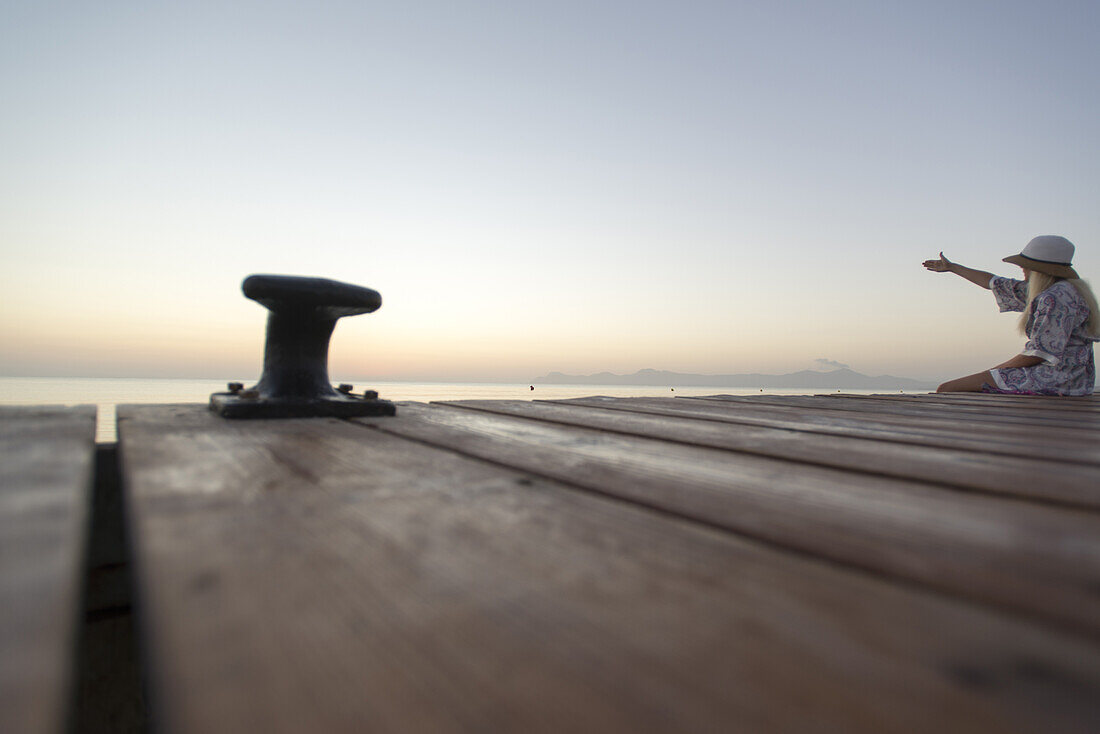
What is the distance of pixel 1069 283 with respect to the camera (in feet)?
12.5

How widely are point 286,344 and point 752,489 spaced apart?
130cm

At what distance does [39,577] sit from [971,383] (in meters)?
5.54

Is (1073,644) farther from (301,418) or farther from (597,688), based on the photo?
(301,418)

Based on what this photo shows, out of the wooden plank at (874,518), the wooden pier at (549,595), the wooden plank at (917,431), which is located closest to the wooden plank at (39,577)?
the wooden pier at (549,595)

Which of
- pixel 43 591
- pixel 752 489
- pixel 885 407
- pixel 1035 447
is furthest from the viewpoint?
pixel 885 407

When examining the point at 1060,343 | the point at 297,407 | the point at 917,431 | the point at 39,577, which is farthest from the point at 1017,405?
the point at 39,577

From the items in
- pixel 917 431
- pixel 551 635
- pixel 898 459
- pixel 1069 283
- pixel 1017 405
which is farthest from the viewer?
pixel 1069 283

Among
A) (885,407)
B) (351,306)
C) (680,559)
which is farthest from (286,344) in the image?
(885,407)

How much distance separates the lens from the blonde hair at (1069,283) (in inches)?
148

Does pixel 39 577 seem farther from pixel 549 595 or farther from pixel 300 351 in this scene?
pixel 300 351

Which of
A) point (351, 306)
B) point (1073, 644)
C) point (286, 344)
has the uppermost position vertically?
point (351, 306)

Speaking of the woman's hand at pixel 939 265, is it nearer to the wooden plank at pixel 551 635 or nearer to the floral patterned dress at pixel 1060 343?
the floral patterned dress at pixel 1060 343

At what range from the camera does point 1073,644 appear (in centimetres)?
32

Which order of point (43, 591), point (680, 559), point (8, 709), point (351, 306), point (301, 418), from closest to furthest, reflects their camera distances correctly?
point (8, 709) < point (43, 591) < point (680, 559) < point (301, 418) < point (351, 306)
